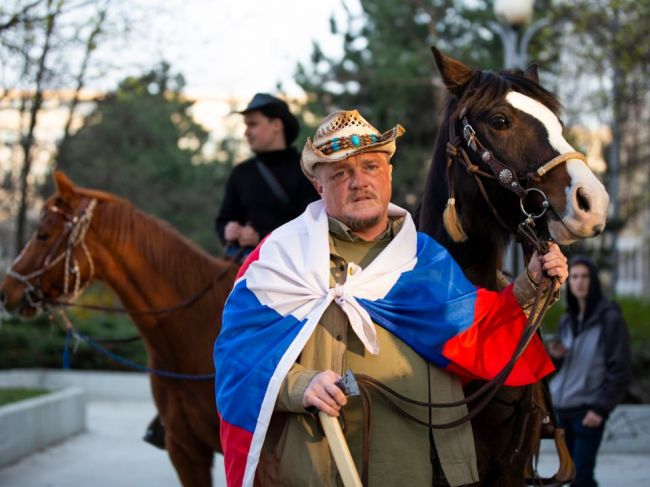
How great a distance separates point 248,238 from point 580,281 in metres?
2.76

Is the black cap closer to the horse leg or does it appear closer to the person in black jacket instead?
the person in black jacket

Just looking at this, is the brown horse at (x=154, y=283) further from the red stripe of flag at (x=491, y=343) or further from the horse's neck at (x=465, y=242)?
the red stripe of flag at (x=491, y=343)

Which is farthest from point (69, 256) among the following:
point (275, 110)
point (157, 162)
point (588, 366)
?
point (157, 162)

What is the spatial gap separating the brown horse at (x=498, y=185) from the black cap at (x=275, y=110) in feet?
6.90

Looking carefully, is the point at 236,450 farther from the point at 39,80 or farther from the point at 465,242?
the point at 39,80

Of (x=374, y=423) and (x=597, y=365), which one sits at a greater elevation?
(x=374, y=423)

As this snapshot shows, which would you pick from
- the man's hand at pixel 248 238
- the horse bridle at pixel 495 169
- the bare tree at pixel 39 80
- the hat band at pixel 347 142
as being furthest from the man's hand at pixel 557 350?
the bare tree at pixel 39 80

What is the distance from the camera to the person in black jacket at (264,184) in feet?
19.9

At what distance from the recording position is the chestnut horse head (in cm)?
355

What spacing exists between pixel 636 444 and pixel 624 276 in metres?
47.4

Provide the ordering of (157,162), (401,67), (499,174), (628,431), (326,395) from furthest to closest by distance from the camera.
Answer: (157,162) → (401,67) → (628,431) → (499,174) → (326,395)

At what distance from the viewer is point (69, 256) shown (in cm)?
595

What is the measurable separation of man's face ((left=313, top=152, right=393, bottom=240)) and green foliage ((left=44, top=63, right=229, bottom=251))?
21.6m

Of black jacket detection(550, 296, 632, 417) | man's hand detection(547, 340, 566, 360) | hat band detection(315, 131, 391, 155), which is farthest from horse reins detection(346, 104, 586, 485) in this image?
black jacket detection(550, 296, 632, 417)
